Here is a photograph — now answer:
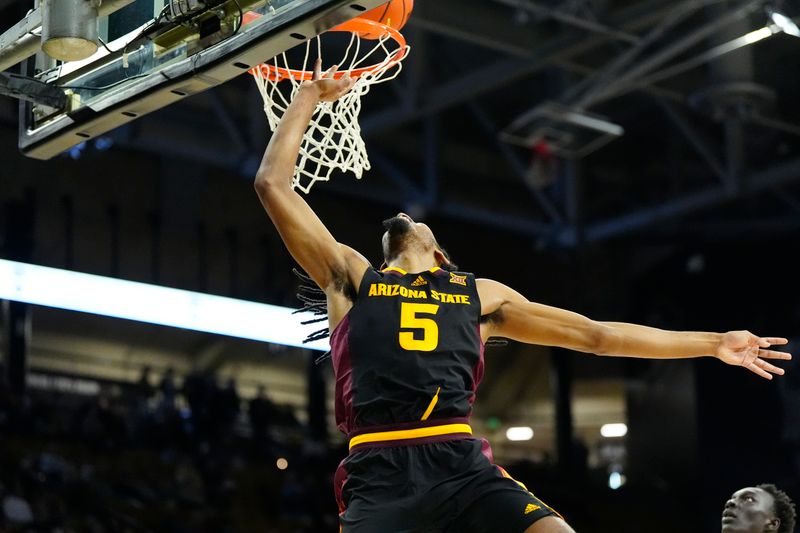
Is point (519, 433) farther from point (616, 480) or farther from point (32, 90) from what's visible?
point (32, 90)

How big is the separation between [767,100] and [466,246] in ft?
20.6

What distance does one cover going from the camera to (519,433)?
17219mm

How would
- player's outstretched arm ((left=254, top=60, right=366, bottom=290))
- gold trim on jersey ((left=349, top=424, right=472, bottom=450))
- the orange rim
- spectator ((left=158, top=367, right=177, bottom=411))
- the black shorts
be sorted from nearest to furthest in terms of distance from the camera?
the black shorts, gold trim on jersey ((left=349, top=424, right=472, bottom=450)), player's outstretched arm ((left=254, top=60, right=366, bottom=290)), the orange rim, spectator ((left=158, top=367, right=177, bottom=411))

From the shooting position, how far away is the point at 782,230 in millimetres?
16047

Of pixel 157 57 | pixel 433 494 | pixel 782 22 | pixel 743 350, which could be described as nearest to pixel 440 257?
pixel 433 494

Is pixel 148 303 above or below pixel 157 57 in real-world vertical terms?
below

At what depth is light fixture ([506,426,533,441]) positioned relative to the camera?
17.2 metres

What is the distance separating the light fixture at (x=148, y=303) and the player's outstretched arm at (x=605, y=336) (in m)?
8.38

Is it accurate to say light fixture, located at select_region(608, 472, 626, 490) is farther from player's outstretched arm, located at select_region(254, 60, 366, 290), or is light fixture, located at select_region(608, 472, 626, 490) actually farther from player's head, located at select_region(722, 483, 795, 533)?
player's outstretched arm, located at select_region(254, 60, 366, 290)

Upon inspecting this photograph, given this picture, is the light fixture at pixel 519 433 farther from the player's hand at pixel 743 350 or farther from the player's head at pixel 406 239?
the player's head at pixel 406 239

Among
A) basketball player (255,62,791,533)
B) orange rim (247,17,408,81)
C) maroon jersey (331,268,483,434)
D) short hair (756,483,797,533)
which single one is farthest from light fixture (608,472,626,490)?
maroon jersey (331,268,483,434)

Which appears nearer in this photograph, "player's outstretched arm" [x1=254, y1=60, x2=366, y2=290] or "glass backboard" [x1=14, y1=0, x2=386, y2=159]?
"player's outstretched arm" [x1=254, y1=60, x2=366, y2=290]

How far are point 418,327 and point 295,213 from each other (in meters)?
0.56

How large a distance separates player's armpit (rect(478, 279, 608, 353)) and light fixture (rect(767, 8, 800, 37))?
6.81 meters
